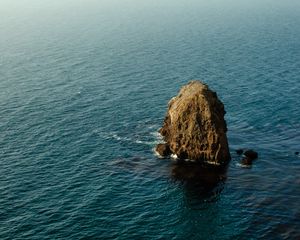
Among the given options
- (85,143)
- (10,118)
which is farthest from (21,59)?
(85,143)

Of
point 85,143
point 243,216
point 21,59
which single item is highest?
point 21,59

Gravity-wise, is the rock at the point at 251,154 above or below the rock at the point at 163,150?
below

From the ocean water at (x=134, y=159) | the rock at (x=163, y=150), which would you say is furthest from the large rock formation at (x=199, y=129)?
the ocean water at (x=134, y=159)

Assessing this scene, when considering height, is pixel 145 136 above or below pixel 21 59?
below

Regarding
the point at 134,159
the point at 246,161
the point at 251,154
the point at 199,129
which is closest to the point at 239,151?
the point at 251,154

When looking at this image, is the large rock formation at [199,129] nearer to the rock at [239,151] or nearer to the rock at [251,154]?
the rock at [239,151]

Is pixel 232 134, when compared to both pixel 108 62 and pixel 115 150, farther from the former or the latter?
pixel 108 62
